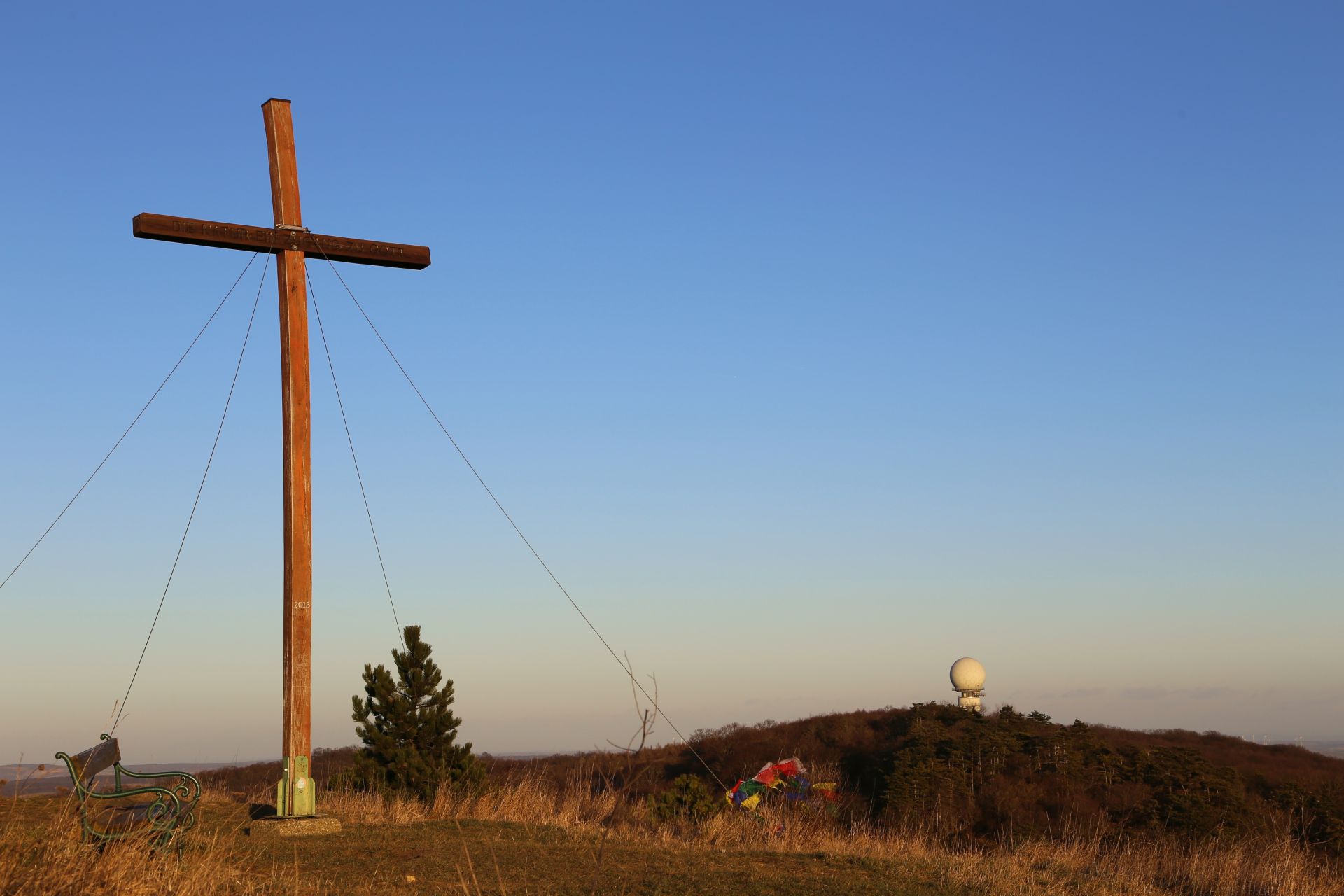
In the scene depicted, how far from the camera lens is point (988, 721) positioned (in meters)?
32.2

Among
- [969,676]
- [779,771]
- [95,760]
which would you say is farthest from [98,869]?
[969,676]

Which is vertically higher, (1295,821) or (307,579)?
→ (307,579)

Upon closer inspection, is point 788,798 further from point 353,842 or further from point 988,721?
point 353,842

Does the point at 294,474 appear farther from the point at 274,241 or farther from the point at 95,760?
the point at 95,760

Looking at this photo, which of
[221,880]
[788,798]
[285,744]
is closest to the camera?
[221,880]

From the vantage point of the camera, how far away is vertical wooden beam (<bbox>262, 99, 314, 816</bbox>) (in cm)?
1170

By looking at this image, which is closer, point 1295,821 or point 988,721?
point 1295,821

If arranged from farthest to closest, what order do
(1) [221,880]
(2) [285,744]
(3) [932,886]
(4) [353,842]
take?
(2) [285,744] < (4) [353,842] < (3) [932,886] < (1) [221,880]

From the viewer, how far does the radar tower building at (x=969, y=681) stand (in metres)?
34.9

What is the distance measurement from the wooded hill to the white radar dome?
936mm

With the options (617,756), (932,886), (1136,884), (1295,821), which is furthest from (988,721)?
(932,886)

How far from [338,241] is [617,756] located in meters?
33.9

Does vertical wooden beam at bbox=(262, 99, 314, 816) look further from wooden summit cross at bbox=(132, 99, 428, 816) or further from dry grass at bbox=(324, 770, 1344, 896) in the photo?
dry grass at bbox=(324, 770, 1344, 896)

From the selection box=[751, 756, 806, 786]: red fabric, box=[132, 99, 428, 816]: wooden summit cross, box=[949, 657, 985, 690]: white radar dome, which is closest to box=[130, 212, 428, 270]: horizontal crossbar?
box=[132, 99, 428, 816]: wooden summit cross
